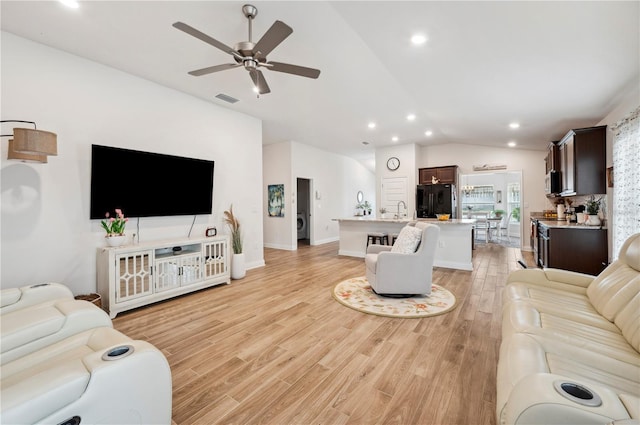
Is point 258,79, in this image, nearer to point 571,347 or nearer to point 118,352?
point 118,352

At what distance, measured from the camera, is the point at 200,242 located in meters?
3.93

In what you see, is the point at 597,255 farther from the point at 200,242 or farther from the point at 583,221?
the point at 200,242

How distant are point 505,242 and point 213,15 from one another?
366 inches

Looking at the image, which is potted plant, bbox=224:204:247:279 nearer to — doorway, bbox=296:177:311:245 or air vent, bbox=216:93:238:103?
air vent, bbox=216:93:238:103

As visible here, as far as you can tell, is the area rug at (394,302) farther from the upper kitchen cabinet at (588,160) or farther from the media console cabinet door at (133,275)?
the upper kitchen cabinet at (588,160)

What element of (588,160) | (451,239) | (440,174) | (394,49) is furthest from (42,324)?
(440,174)

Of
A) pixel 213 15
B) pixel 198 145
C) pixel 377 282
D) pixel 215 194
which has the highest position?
pixel 213 15

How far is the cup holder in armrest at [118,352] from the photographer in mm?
1237

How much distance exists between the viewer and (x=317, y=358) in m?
2.23

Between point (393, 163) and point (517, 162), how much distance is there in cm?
321

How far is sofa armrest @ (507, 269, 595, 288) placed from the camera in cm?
237

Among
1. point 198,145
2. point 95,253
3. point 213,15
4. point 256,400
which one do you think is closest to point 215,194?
point 198,145

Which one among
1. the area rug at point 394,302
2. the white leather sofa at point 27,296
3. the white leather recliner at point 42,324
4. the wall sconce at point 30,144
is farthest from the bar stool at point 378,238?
the wall sconce at point 30,144

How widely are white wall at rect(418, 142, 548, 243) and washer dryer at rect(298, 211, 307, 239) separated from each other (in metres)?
3.95
